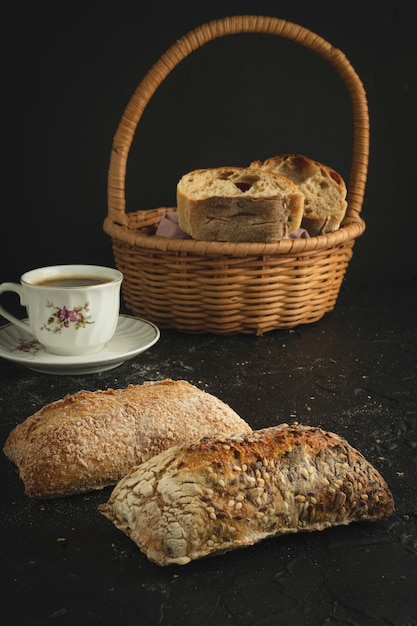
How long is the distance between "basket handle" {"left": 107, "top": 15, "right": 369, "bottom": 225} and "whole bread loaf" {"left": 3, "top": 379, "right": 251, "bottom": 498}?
0.90 metres

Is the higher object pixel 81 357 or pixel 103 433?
pixel 103 433

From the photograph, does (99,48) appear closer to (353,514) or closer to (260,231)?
(260,231)

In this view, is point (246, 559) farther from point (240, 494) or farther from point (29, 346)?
point (29, 346)

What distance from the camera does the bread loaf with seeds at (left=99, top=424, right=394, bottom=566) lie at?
3.35 ft

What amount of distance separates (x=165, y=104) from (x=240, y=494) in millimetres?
1718

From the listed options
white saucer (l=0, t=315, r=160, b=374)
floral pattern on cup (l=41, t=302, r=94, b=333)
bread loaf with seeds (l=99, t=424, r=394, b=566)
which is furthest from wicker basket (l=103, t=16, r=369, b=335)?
bread loaf with seeds (l=99, t=424, r=394, b=566)

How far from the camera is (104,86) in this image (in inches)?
97.4

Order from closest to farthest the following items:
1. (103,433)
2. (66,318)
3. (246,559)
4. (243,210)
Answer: (246,559), (103,433), (66,318), (243,210)

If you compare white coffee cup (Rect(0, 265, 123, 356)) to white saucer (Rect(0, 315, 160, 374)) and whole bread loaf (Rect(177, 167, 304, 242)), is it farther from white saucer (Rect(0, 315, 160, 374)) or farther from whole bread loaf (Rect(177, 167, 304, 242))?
whole bread loaf (Rect(177, 167, 304, 242))

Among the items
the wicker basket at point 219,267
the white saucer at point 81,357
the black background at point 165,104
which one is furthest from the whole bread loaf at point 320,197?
the white saucer at point 81,357

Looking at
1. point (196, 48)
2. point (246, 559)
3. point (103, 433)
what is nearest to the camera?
point (246, 559)

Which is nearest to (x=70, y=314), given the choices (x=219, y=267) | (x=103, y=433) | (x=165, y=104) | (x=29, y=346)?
(x=29, y=346)

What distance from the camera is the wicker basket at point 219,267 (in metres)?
1.99

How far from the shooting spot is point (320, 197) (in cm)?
216
